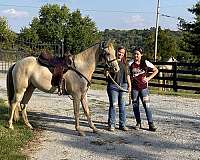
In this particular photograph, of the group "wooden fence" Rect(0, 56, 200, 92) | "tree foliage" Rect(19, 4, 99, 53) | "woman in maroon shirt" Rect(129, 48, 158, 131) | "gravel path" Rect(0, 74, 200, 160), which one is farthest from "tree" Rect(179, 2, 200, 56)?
"woman in maroon shirt" Rect(129, 48, 158, 131)

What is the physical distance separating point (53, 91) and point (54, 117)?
1.74m

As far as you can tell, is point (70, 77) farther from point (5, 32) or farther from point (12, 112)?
point (5, 32)

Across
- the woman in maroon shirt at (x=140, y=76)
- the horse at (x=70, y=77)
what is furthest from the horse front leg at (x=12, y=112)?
the woman in maroon shirt at (x=140, y=76)

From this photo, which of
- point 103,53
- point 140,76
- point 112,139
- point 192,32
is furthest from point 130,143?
point 192,32

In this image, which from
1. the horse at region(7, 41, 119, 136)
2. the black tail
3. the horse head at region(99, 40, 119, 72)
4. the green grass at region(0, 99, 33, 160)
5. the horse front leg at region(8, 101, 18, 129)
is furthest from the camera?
the black tail

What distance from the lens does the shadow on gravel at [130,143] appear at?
657cm

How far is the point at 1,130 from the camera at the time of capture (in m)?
7.88

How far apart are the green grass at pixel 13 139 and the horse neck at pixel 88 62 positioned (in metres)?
1.63

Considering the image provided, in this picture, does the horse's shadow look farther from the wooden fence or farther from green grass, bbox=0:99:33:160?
the wooden fence

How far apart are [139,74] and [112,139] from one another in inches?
61.2

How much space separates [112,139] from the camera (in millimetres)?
7617

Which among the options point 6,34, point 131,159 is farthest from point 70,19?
point 131,159

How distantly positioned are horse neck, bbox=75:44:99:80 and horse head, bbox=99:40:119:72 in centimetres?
26

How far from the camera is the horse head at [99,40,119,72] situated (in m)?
7.86
